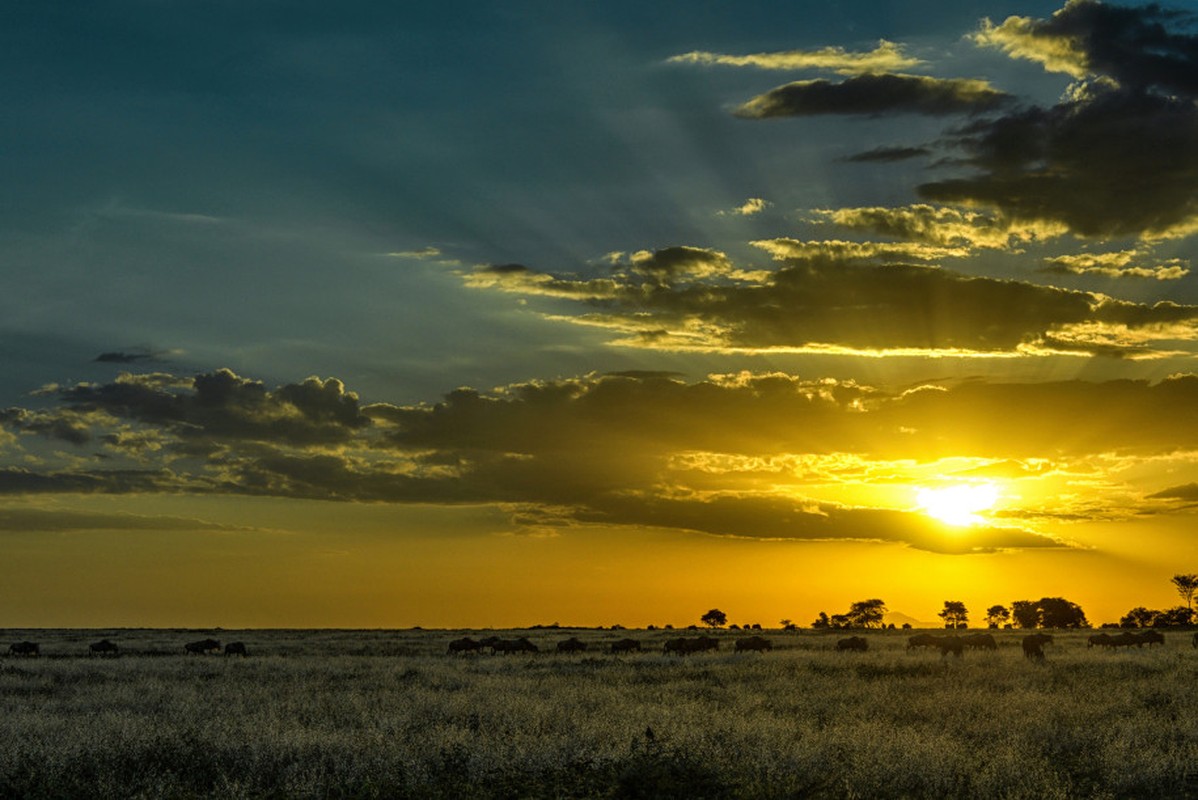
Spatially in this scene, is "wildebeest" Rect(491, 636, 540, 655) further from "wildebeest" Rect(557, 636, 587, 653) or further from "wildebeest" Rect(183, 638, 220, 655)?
"wildebeest" Rect(183, 638, 220, 655)

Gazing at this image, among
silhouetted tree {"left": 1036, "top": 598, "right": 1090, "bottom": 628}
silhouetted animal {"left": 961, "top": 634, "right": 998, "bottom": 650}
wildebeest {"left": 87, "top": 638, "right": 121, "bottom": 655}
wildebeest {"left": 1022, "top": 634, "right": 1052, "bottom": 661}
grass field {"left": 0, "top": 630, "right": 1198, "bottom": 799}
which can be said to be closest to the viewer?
grass field {"left": 0, "top": 630, "right": 1198, "bottom": 799}

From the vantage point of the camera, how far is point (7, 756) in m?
17.9

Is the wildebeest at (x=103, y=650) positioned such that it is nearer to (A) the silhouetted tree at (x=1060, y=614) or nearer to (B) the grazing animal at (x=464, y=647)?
(B) the grazing animal at (x=464, y=647)

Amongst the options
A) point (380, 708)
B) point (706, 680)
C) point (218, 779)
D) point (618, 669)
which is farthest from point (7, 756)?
point (618, 669)

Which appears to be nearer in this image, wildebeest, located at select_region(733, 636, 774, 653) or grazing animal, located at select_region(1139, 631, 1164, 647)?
wildebeest, located at select_region(733, 636, 774, 653)

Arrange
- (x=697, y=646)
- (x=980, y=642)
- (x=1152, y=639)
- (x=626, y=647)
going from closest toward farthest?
(x=980, y=642), (x=697, y=646), (x=626, y=647), (x=1152, y=639)

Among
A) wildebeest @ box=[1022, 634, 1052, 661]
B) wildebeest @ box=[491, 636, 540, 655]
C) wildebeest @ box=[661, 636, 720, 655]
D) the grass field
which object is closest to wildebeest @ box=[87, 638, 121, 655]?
the grass field

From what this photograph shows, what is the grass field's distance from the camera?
15742 mm

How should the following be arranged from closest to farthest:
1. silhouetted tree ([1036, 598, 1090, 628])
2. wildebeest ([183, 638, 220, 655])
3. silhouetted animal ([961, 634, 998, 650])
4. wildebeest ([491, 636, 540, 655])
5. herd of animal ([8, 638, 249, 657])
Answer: silhouetted animal ([961, 634, 998, 650]) < wildebeest ([491, 636, 540, 655]) < herd of animal ([8, 638, 249, 657]) < wildebeest ([183, 638, 220, 655]) < silhouetted tree ([1036, 598, 1090, 628])

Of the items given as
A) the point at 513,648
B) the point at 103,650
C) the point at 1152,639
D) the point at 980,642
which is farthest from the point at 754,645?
the point at 103,650

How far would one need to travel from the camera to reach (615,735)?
19.7 metres

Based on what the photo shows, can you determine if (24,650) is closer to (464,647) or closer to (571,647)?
(464,647)

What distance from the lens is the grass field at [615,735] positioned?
51.6 feet

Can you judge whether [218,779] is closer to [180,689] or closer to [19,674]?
[180,689]
